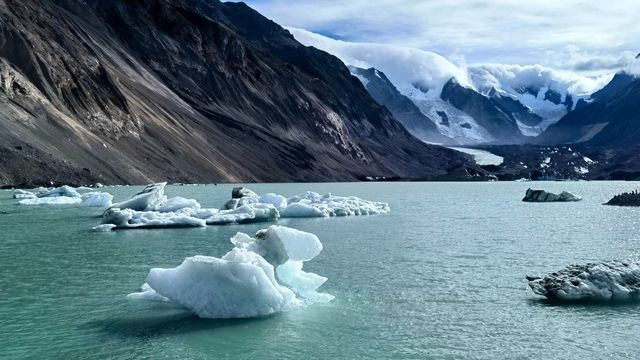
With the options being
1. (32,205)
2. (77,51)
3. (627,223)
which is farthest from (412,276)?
(77,51)

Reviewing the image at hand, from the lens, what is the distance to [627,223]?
50.2m

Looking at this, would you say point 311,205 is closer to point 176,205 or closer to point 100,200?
point 176,205

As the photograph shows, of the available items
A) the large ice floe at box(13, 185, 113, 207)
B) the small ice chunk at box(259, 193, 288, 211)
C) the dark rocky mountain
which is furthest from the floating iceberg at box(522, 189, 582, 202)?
the dark rocky mountain

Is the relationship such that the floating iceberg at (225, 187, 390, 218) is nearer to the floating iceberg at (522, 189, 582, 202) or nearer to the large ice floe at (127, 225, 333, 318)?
the large ice floe at (127, 225, 333, 318)

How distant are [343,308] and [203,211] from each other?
27.2 meters

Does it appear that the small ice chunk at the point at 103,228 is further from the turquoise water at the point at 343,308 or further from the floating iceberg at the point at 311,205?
the floating iceberg at the point at 311,205

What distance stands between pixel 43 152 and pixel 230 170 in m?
58.1

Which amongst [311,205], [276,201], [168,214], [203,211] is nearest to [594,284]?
[168,214]

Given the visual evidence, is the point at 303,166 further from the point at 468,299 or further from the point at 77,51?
the point at 468,299

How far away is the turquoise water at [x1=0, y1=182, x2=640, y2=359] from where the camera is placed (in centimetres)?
1499

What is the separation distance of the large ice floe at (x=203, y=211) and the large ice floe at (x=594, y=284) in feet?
83.9

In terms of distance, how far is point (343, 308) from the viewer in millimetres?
18656

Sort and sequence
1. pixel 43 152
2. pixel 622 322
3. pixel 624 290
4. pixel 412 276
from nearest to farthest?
1. pixel 622 322
2. pixel 624 290
3. pixel 412 276
4. pixel 43 152

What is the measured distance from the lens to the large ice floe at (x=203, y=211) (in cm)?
4016
